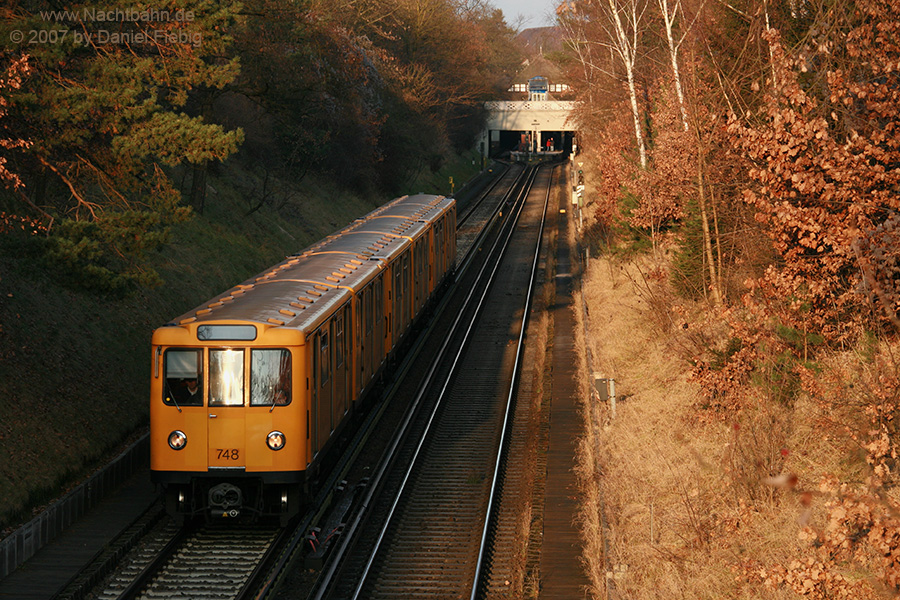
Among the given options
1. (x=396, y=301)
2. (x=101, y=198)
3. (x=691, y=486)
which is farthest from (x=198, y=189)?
(x=691, y=486)

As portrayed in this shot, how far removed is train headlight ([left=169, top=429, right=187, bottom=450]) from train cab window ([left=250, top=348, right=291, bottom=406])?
944mm

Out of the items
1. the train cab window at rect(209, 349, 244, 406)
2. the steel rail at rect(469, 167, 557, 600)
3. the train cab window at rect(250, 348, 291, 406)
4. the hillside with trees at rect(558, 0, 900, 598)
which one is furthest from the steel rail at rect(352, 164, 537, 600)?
the hillside with trees at rect(558, 0, 900, 598)

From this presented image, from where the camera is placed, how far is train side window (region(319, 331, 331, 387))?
1211cm

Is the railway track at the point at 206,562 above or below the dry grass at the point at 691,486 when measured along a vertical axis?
below

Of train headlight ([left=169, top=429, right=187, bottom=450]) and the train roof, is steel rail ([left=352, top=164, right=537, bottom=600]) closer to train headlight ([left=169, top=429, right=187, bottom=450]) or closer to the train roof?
train headlight ([left=169, top=429, right=187, bottom=450])

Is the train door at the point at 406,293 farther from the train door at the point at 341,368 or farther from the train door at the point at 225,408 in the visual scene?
the train door at the point at 225,408

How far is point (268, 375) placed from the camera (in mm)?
11078

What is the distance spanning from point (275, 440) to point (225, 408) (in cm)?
73

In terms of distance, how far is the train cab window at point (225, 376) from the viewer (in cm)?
1107

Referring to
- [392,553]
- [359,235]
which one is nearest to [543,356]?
[359,235]

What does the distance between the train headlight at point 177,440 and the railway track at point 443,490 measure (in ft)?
7.76

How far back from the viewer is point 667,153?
23500mm

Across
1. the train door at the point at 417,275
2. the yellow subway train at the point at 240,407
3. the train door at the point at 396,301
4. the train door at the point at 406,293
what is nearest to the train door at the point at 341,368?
the yellow subway train at the point at 240,407

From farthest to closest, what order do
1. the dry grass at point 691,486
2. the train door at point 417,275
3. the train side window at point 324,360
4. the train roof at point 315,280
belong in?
the train door at point 417,275
the train side window at point 324,360
the train roof at point 315,280
the dry grass at point 691,486
